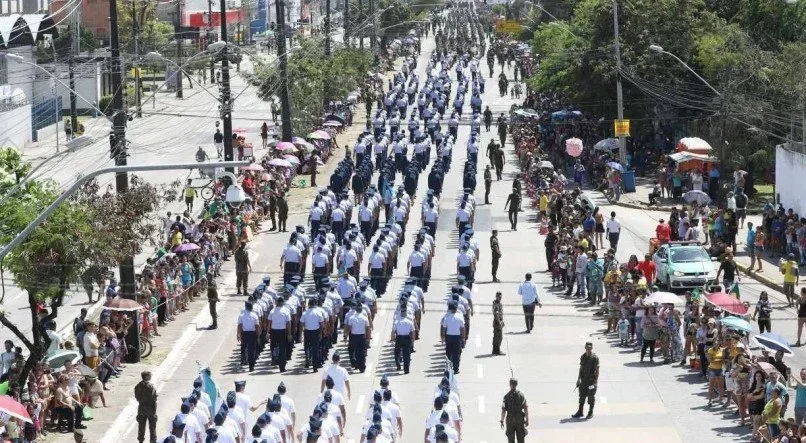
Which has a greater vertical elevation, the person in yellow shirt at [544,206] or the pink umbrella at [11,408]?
the pink umbrella at [11,408]

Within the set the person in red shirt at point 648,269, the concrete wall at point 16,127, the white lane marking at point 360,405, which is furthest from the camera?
the concrete wall at point 16,127

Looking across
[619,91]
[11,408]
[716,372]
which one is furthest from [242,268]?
[619,91]

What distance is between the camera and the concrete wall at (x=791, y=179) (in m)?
46.9

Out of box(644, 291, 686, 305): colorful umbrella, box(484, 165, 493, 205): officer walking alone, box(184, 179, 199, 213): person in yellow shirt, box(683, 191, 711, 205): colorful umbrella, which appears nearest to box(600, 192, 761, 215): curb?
box(484, 165, 493, 205): officer walking alone

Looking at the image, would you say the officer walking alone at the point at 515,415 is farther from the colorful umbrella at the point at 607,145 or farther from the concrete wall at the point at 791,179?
the colorful umbrella at the point at 607,145

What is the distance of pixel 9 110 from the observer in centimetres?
7406

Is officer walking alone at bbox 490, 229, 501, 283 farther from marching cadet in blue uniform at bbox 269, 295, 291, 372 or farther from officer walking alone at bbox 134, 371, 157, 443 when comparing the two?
officer walking alone at bbox 134, 371, 157, 443

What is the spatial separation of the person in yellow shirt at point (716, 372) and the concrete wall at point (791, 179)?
60.0 feet

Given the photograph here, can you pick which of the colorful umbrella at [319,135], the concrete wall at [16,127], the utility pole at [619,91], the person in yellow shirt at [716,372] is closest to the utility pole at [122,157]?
the person in yellow shirt at [716,372]

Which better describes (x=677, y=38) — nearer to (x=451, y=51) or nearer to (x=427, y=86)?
(x=427, y=86)

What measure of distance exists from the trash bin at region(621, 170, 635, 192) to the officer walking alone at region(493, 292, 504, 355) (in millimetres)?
24632

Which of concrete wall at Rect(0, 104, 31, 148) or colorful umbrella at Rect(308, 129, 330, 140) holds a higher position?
colorful umbrella at Rect(308, 129, 330, 140)

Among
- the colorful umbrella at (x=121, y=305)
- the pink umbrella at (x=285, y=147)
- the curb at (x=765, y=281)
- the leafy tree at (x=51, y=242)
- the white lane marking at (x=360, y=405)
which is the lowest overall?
the curb at (x=765, y=281)

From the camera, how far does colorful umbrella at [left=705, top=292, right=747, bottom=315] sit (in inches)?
1224
